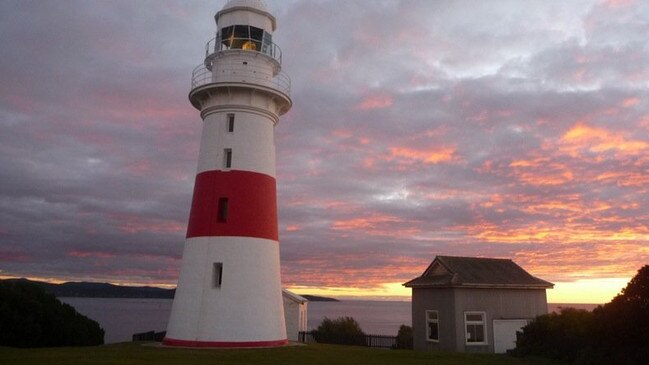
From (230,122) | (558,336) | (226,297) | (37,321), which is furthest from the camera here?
(37,321)

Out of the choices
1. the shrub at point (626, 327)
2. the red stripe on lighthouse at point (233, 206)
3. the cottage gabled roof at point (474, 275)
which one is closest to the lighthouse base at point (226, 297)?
the red stripe on lighthouse at point (233, 206)

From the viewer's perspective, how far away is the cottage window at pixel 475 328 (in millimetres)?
24703

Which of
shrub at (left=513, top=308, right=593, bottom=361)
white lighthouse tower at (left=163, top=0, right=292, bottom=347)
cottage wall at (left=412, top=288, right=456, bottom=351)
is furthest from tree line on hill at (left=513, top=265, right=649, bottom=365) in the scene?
white lighthouse tower at (left=163, top=0, right=292, bottom=347)

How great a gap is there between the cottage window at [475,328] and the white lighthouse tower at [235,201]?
8.54m

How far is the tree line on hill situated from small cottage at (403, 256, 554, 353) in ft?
12.8

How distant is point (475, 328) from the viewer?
81.8 feet

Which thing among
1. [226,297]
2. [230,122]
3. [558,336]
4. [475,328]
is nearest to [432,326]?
[475,328]

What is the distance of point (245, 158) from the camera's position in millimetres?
22594

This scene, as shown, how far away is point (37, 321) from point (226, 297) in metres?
12.0

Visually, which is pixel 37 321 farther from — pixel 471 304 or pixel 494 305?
pixel 494 305

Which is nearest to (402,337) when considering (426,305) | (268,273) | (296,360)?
(426,305)

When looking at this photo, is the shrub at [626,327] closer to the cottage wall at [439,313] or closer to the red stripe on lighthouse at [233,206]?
the cottage wall at [439,313]

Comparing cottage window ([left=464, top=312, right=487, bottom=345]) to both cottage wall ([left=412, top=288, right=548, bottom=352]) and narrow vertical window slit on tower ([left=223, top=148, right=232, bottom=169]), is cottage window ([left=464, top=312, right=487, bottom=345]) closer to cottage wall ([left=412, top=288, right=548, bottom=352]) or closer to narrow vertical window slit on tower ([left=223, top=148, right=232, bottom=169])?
cottage wall ([left=412, top=288, right=548, bottom=352])

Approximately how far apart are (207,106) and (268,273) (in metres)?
7.77
